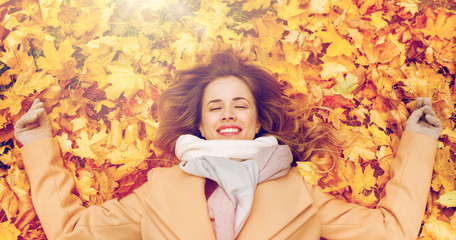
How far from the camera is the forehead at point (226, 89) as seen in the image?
2.24m

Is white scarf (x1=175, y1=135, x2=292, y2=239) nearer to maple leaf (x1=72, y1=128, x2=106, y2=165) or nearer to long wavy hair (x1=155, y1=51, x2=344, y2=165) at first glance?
long wavy hair (x1=155, y1=51, x2=344, y2=165)

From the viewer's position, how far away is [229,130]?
2195 mm

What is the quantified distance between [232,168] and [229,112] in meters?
0.38

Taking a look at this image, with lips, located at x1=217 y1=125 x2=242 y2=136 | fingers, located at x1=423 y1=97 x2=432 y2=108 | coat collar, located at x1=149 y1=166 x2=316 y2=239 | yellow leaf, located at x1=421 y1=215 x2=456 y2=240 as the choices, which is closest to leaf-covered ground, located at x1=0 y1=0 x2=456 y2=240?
yellow leaf, located at x1=421 y1=215 x2=456 y2=240

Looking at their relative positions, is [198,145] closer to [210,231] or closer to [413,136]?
[210,231]

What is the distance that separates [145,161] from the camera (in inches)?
93.4

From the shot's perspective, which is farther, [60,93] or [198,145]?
[60,93]

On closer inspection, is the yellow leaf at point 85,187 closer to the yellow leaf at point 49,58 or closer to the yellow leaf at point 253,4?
the yellow leaf at point 49,58

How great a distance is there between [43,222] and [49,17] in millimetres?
1347

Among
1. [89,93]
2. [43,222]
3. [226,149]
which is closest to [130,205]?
[43,222]

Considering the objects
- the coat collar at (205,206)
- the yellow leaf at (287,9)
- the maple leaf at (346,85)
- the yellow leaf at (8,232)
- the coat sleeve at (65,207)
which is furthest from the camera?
the yellow leaf at (287,9)

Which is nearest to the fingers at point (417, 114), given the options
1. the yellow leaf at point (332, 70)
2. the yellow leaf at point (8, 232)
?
the yellow leaf at point (332, 70)

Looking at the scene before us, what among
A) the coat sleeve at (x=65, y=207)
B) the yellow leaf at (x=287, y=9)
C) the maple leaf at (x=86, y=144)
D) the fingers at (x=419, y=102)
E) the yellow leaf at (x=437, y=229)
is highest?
the yellow leaf at (x=287, y=9)

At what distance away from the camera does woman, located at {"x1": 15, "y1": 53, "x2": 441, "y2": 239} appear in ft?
6.20
